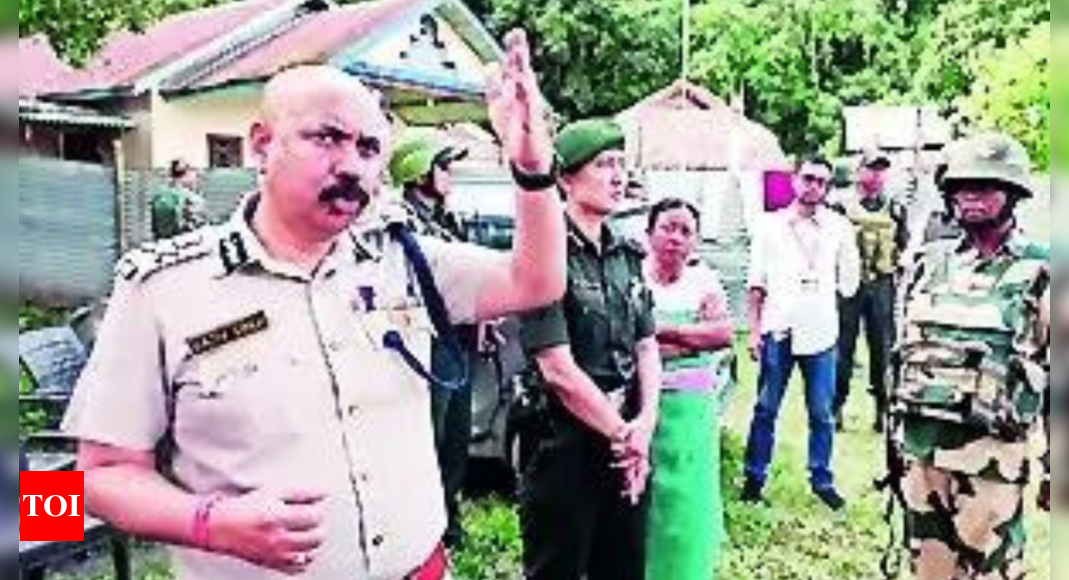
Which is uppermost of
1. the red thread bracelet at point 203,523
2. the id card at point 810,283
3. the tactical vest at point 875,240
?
the tactical vest at point 875,240

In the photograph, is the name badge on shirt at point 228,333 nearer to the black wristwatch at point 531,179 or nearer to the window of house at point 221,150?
the black wristwatch at point 531,179

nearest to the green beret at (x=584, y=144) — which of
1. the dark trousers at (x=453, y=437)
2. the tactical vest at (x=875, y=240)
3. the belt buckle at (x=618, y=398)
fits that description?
the belt buckle at (x=618, y=398)

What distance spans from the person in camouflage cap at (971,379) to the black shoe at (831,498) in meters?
3.18

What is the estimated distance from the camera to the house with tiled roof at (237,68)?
68.4 ft

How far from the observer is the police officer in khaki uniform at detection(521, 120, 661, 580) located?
3857 mm

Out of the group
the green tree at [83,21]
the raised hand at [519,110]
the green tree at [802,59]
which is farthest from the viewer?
the green tree at [802,59]

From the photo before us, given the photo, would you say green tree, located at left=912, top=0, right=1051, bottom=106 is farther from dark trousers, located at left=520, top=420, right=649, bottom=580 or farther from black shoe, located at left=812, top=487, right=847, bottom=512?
dark trousers, located at left=520, top=420, right=649, bottom=580

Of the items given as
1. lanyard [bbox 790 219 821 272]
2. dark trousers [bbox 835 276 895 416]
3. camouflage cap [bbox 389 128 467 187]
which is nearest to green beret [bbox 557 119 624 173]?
camouflage cap [bbox 389 128 467 187]

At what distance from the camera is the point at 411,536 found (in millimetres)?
2297

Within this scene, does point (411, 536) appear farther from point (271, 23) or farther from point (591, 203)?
point (271, 23)

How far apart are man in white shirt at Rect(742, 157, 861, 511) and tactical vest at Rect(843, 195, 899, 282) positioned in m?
1.64

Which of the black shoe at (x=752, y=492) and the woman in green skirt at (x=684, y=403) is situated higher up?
the woman in green skirt at (x=684, y=403)

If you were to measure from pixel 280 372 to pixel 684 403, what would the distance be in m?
2.36

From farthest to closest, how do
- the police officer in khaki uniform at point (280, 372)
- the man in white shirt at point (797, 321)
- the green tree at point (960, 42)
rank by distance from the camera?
the green tree at point (960, 42) < the man in white shirt at point (797, 321) < the police officer in khaki uniform at point (280, 372)
